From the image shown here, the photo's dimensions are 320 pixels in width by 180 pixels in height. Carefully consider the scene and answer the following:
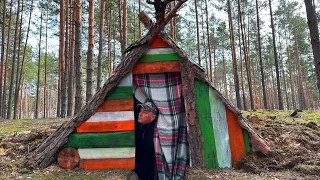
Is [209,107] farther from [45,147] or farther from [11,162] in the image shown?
[11,162]

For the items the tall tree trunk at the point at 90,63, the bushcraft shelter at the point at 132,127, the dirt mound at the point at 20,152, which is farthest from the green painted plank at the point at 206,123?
the tall tree trunk at the point at 90,63

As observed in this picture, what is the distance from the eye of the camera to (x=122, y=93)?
3588mm

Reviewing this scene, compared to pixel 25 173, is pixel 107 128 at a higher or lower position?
higher

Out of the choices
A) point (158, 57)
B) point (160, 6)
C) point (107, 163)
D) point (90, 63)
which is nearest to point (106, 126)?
point (107, 163)

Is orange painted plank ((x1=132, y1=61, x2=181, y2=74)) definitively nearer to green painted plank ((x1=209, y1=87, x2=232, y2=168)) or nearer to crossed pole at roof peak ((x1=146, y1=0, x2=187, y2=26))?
green painted plank ((x1=209, y1=87, x2=232, y2=168))

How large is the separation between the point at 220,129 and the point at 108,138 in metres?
1.60

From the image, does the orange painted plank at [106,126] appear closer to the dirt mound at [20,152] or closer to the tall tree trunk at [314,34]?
the dirt mound at [20,152]

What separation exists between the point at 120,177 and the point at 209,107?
1543mm

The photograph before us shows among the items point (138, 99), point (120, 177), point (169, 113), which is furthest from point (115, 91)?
point (120, 177)

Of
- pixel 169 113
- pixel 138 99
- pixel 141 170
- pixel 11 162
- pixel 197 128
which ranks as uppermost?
pixel 138 99

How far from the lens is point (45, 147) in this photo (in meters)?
3.61

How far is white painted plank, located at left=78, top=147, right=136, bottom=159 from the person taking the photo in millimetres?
3463

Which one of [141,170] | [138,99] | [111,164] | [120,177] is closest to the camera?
[120,177]

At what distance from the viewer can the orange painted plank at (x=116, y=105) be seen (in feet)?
11.6
